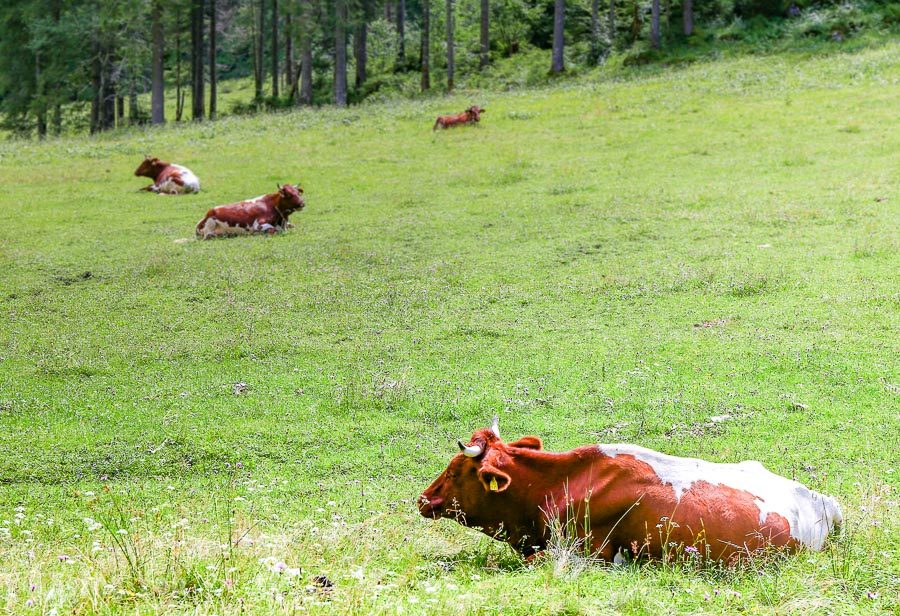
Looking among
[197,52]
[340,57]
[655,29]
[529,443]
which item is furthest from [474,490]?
[197,52]

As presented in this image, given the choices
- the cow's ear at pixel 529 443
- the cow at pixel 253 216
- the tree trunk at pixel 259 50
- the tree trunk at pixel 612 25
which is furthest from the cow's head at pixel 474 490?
the tree trunk at pixel 259 50

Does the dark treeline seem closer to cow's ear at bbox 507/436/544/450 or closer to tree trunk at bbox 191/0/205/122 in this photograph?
tree trunk at bbox 191/0/205/122

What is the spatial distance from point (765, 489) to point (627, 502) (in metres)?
1.04

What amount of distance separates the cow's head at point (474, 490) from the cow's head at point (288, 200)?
49.2 ft

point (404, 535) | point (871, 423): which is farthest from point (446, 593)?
point (871, 423)

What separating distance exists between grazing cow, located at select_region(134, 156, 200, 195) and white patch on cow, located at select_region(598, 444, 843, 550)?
858 inches

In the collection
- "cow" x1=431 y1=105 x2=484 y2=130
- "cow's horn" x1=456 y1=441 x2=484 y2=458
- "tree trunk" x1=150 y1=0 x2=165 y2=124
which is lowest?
"cow's horn" x1=456 y1=441 x2=484 y2=458

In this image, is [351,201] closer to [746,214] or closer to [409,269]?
[409,269]

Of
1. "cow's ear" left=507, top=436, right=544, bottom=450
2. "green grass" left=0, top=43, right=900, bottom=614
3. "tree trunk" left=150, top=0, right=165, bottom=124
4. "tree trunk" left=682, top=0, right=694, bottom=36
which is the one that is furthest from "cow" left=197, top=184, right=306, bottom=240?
"tree trunk" left=682, top=0, right=694, bottom=36

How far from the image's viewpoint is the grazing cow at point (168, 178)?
25.6 m

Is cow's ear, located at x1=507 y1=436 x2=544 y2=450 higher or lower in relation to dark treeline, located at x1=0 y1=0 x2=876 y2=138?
lower

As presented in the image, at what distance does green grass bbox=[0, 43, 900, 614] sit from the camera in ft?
17.1

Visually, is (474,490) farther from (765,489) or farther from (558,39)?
(558,39)

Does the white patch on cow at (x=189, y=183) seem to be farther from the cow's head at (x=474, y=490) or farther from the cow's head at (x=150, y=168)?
the cow's head at (x=474, y=490)
